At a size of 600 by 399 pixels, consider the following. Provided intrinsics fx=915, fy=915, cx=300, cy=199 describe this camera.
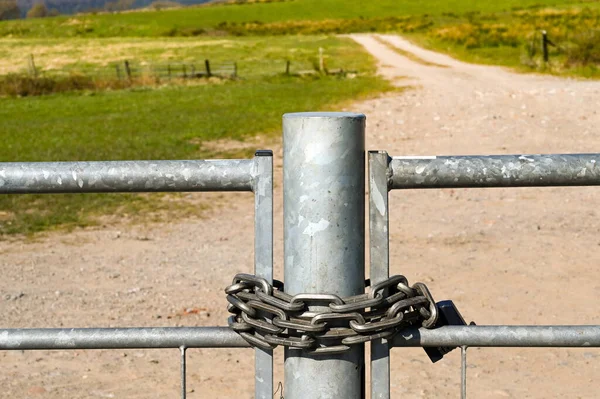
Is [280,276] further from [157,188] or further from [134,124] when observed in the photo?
[134,124]

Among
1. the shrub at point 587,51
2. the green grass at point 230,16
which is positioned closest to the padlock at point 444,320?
the shrub at point 587,51

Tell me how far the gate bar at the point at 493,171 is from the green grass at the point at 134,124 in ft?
27.0

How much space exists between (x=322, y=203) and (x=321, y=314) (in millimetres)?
191

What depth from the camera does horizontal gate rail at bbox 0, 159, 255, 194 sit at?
1.64 meters

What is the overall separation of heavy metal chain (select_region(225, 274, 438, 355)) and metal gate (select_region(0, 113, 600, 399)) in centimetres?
4

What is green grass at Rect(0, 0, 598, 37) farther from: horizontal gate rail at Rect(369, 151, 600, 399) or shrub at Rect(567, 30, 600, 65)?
horizontal gate rail at Rect(369, 151, 600, 399)

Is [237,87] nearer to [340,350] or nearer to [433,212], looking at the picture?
[433,212]

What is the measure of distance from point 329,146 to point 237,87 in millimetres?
25580

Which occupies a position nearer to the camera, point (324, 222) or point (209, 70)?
point (324, 222)

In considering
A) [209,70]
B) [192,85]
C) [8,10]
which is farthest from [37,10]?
[192,85]

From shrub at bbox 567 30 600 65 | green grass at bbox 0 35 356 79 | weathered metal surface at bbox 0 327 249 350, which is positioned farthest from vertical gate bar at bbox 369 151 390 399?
green grass at bbox 0 35 356 79

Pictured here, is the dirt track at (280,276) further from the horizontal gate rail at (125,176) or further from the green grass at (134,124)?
the horizontal gate rail at (125,176)

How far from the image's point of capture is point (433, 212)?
9.52m

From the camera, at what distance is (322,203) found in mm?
1581
